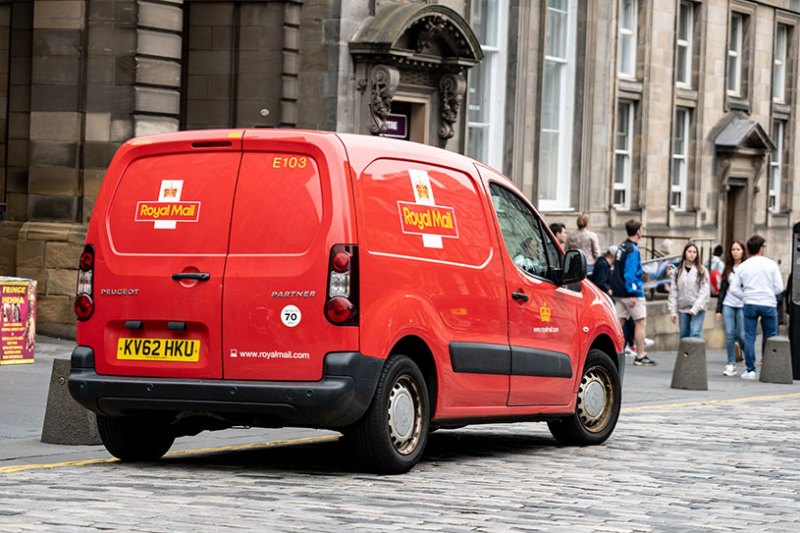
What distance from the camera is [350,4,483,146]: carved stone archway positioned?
25.8 m

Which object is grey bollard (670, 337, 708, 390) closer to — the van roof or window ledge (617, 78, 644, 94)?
the van roof

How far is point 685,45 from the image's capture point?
39.0 metres

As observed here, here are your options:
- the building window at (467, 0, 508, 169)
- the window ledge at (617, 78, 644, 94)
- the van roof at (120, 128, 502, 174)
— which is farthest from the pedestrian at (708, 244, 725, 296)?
the van roof at (120, 128, 502, 174)

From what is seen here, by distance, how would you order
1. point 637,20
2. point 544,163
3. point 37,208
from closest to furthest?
1. point 37,208
2. point 544,163
3. point 637,20

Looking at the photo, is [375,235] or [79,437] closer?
[375,235]

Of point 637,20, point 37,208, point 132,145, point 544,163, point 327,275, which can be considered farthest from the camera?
point 637,20

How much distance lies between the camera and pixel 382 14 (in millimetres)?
26156

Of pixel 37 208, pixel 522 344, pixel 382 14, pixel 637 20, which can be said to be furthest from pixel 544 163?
pixel 522 344

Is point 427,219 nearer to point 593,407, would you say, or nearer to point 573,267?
point 573,267

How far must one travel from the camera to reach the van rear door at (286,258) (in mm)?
9812

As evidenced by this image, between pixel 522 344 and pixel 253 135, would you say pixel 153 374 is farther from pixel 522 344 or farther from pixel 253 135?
pixel 522 344

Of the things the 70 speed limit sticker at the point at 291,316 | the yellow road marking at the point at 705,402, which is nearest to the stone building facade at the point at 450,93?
the yellow road marking at the point at 705,402

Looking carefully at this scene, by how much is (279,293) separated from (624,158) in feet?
90.2

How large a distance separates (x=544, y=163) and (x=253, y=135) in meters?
23.3
